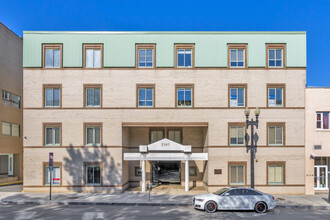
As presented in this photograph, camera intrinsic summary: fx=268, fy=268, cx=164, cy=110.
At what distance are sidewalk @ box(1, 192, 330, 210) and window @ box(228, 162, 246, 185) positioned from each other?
2812 mm

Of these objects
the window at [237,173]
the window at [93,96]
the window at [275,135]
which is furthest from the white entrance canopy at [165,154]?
the window at [275,135]

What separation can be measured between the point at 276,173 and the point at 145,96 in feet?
39.0

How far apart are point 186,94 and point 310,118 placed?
979 cm

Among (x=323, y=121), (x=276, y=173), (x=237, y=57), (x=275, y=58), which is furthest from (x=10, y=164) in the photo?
(x=323, y=121)

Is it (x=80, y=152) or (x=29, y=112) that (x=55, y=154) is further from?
(x=29, y=112)

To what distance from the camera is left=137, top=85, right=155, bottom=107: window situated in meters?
21.3

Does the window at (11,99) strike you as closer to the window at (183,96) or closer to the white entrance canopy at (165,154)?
the white entrance canopy at (165,154)

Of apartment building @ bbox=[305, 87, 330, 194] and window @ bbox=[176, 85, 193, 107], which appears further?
window @ bbox=[176, 85, 193, 107]

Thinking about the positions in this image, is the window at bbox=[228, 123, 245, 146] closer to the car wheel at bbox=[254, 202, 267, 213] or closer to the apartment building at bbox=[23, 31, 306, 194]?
the apartment building at bbox=[23, 31, 306, 194]

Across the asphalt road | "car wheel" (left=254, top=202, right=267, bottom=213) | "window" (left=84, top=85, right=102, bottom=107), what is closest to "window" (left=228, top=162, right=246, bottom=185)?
the asphalt road

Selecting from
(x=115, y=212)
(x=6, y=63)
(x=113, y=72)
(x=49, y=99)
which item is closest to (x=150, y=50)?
(x=113, y=72)

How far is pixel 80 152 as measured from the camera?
20859 millimetres

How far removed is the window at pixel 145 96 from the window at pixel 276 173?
34.2 ft

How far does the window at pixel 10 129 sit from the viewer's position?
86.1 feet
